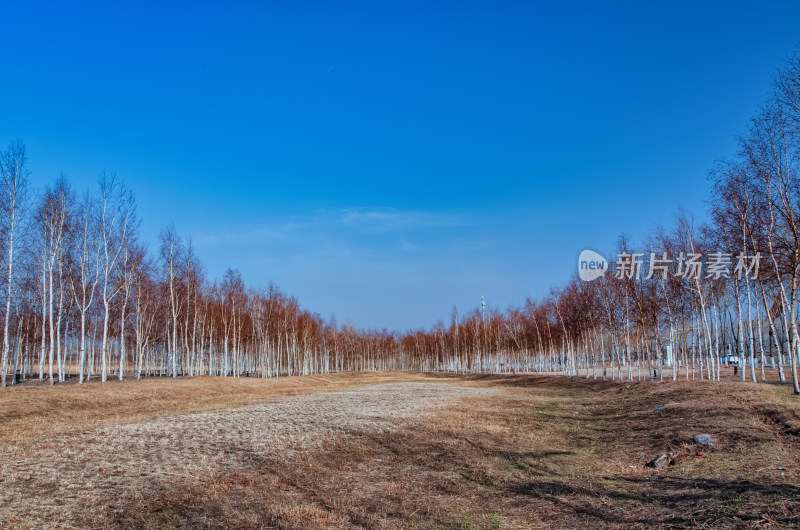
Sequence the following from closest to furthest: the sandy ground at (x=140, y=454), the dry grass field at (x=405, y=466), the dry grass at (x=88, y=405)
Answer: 1. the dry grass field at (x=405, y=466)
2. the sandy ground at (x=140, y=454)
3. the dry grass at (x=88, y=405)

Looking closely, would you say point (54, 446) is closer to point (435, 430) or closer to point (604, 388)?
point (435, 430)

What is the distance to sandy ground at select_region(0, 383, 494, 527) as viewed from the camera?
27.2 feet

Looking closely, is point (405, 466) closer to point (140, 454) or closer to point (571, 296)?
point (140, 454)

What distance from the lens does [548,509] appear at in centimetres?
843

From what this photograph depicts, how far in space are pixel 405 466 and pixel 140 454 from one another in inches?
283

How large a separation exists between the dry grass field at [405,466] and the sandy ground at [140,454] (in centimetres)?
6

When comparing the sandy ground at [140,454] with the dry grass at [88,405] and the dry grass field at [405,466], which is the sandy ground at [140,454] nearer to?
the dry grass field at [405,466]

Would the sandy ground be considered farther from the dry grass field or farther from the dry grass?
the dry grass

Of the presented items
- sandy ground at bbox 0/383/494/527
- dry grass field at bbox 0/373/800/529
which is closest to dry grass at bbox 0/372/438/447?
dry grass field at bbox 0/373/800/529

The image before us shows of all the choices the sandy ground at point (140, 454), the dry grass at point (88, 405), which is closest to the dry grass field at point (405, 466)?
the sandy ground at point (140, 454)

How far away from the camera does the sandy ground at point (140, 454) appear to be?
828 cm

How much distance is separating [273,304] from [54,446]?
56078mm

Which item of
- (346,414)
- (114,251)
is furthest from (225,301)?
(346,414)

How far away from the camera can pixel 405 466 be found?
11.9 meters
